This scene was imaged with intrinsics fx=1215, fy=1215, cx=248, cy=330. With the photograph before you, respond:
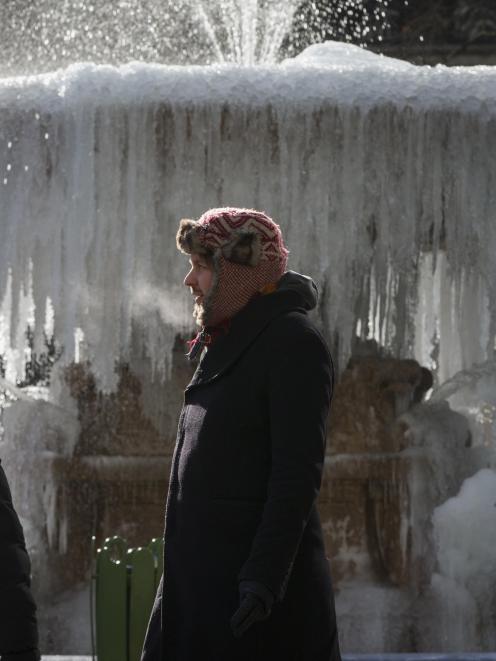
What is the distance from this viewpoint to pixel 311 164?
5648mm

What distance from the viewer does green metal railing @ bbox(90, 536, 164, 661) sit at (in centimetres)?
386

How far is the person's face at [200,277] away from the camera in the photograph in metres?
2.49

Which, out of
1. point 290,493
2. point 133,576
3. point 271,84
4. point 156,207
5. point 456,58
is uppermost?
point 456,58

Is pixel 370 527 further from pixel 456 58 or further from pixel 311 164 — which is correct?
pixel 456 58

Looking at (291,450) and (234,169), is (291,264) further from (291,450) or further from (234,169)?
(291,450)

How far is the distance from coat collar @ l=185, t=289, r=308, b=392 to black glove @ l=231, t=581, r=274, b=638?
1.47 feet

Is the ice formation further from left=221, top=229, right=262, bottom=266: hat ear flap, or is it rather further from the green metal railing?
left=221, top=229, right=262, bottom=266: hat ear flap

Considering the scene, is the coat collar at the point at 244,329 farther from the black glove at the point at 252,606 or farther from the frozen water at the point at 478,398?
the frozen water at the point at 478,398

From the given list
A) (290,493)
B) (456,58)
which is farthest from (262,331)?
(456,58)

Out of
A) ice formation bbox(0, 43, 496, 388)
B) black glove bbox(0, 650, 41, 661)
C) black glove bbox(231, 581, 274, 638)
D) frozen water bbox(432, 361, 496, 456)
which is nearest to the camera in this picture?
black glove bbox(0, 650, 41, 661)

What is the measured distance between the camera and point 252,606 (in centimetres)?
218

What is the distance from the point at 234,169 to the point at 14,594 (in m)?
3.77

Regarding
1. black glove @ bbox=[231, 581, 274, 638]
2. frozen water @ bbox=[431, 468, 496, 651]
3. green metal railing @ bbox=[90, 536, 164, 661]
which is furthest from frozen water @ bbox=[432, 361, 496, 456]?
black glove @ bbox=[231, 581, 274, 638]

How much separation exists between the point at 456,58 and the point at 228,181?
10272 millimetres
